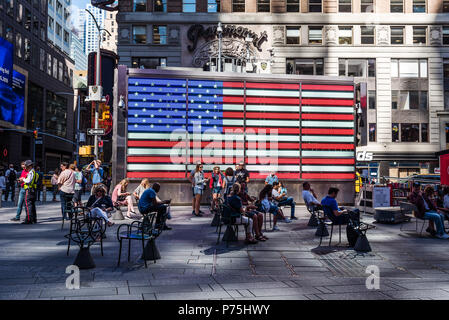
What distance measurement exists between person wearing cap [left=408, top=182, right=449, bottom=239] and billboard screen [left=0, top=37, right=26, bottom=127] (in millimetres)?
45400

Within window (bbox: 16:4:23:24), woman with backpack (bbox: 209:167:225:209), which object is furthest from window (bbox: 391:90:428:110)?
window (bbox: 16:4:23:24)

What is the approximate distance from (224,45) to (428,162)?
2273 cm

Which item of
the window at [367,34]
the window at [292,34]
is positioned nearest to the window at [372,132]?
the window at [367,34]

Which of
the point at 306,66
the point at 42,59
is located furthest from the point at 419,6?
the point at 42,59

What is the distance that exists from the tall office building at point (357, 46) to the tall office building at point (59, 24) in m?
32.5

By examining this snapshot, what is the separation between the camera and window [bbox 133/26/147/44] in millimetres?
37066

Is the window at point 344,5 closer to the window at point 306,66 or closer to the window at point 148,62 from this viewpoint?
the window at point 306,66

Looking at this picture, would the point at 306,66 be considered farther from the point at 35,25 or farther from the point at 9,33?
the point at 35,25

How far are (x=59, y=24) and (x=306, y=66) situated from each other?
49.1m

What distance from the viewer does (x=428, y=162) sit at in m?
37.4

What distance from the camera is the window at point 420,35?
124 ft
